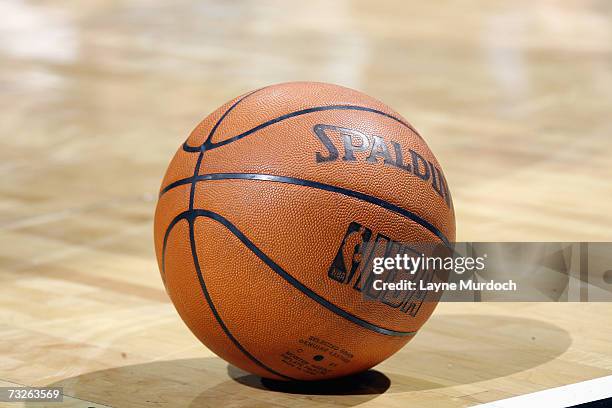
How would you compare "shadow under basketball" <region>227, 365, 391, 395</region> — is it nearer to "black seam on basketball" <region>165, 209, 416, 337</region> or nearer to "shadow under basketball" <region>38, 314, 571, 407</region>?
"shadow under basketball" <region>38, 314, 571, 407</region>

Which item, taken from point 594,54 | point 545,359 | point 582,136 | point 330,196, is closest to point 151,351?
point 330,196

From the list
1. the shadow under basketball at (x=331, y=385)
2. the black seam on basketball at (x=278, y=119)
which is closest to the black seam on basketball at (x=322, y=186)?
the black seam on basketball at (x=278, y=119)

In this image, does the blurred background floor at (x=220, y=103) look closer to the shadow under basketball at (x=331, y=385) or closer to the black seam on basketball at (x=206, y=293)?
the shadow under basketball at (x=331, y=385)

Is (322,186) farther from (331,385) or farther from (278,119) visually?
(331,385)

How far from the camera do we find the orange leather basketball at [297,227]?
10.9 ft

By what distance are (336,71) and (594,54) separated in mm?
2628

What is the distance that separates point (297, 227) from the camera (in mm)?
3309

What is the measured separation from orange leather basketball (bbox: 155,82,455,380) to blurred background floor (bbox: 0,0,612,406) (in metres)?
0.25

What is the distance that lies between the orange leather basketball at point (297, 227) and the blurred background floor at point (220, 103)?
0.25 meters

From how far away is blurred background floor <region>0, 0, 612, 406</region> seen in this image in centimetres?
399

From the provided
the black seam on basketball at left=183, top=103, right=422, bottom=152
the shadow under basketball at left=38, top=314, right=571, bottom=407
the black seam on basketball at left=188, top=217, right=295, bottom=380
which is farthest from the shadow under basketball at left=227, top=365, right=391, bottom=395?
the black seam on basketball at left=183, top=103, right=422, bottom=152

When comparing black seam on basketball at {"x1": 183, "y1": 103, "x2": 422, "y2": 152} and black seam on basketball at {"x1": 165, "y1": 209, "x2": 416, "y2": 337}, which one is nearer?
black seam on basketball at {"x1": 165, "y1": 209, "x2": 416, "y2": 337}

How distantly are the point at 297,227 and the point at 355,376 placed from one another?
0.68m

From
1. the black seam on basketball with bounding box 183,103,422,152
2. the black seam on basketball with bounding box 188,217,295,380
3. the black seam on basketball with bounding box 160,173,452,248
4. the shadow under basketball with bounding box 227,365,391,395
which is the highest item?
the black seam on basketball with bounding box 183,103,422,152
